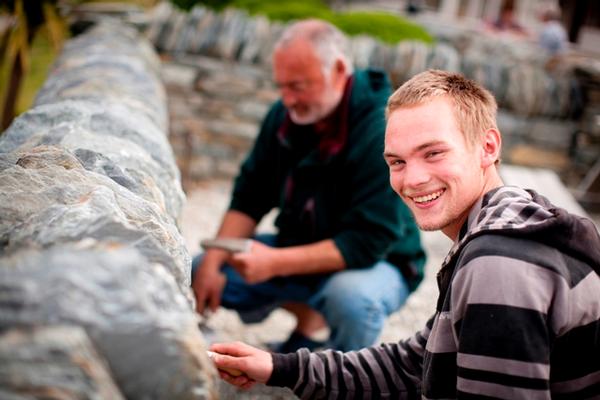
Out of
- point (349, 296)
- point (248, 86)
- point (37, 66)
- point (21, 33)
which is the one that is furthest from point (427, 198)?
point (37, 66)

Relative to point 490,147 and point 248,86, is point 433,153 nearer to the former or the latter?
point 490,147

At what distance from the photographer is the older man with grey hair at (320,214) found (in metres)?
2.62

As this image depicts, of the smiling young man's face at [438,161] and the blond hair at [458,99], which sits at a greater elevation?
the blond hair at [458,99]

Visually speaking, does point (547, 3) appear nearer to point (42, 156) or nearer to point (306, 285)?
point (306, 285)

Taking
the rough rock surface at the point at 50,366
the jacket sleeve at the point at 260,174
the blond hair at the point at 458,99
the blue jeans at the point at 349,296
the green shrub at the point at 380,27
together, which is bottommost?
the blue jeans at the point at 349,296

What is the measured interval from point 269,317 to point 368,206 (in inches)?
51.8

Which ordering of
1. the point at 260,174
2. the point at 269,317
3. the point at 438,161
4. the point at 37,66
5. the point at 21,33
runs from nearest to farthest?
the point at 438,161 → the point at 260,174 → the point at 269,317 → the point at 21,33 → the point at 37,66

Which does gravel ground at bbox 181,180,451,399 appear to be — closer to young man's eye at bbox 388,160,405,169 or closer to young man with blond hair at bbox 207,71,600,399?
young man with blond hair at bbox 207,71,600,399

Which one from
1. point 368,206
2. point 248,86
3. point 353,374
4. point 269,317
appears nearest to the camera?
point 353,374

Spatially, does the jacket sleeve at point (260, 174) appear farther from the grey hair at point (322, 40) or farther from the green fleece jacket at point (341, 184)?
the grey hair at point (322, 40)

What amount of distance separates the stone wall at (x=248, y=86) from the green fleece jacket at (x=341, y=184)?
8.41 feet

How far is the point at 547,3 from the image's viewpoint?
1614cm

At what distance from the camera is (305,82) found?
2.76 meters

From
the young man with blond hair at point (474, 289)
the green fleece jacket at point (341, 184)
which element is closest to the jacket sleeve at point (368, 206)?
the green fleece jacket at point (341, 184)
